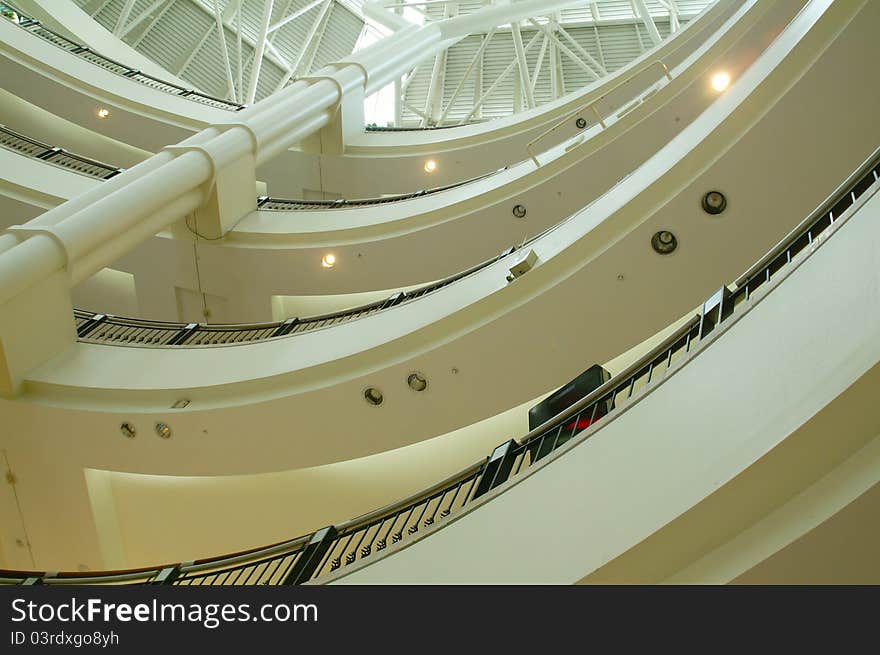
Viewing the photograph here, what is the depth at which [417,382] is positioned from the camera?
29.1 ft

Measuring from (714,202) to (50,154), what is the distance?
35.6 feet

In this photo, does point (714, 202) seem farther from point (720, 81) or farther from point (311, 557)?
point (311, 557)

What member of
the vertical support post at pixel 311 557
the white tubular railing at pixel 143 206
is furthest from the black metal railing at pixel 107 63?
the vertical support post at pixel 311 557

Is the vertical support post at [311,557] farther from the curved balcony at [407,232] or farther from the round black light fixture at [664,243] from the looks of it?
the curved balcony at [407,232]

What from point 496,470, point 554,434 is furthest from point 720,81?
point 496,470

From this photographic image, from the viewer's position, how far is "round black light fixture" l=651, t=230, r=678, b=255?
8195 millimetres

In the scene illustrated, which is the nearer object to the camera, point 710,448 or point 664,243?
point 710,448

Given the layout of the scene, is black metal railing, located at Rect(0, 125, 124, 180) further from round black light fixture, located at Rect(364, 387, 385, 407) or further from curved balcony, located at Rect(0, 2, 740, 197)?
round black light fixture, located at Rect(364, 387, 385, 407)

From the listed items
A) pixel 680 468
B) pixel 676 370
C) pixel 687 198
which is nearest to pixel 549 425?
pixel 676 370

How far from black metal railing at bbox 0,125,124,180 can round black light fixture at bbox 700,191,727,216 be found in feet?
31.9

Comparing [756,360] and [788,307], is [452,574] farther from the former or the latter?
[788,307]

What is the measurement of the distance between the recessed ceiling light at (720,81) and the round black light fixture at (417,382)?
5.70m
